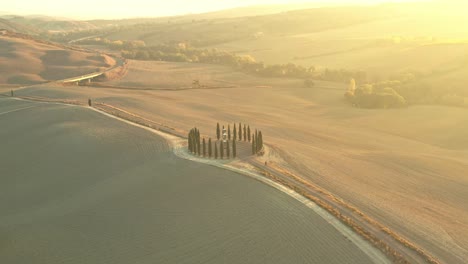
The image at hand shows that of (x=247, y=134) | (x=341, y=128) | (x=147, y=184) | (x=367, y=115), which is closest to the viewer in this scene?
(x=147, y=184)

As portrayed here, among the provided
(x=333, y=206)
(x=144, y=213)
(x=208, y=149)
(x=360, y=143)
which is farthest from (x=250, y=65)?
(x=144, y=213)

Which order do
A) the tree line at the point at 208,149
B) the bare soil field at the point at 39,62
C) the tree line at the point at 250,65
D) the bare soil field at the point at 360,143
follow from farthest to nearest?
the tree line at the point at 250,65, the bare soil field at the point at 39,62, the tree line at the point at 208,149, the bare soil field at the point at 360,143

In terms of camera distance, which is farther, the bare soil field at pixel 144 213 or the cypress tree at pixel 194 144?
the cypress tree at pixel 194 144

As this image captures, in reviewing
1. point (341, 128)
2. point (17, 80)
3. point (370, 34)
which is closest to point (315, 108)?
point (341, 128)

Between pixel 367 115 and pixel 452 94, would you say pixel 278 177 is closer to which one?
pixel 367 115

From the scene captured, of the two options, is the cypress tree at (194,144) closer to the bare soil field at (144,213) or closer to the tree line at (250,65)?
the bare soil field at (144,213)

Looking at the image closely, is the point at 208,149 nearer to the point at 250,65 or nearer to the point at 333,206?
the point at 333,206

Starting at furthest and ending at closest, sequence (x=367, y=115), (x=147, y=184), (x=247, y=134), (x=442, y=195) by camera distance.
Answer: (x=367, y=115) < (x=247, y=134) < (x=442, y=195) < (x=147, y=184)

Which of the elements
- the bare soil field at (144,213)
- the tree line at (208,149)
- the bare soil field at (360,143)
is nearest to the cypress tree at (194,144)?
the tree line at (208,149)
